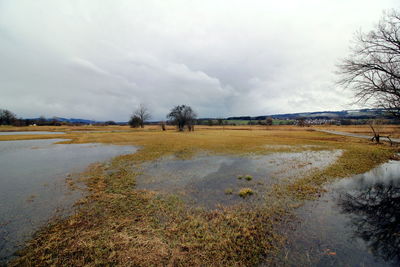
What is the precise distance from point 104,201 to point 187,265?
4.71m

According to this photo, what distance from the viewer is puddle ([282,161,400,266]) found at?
3.39m

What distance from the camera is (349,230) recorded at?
4.37 meters

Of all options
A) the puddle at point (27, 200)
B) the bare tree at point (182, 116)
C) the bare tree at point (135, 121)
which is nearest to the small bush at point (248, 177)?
the puddle at point (27, 200)

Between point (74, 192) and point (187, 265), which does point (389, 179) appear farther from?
point (74, 192)

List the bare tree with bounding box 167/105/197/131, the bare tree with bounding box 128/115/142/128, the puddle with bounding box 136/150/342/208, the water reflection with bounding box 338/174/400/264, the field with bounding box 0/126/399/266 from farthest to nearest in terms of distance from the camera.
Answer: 1. the bare tree with bounding box 128/115/142/128
2. the bare tree with bounding box 167/105/197/131
3. the puddle with bounding box 136/150/342/208
4. the water reflection with bounding box 338/174/400/264
5. the field with bounding box 0/126/399/266

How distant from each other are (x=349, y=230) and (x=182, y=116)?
57983 millimetres

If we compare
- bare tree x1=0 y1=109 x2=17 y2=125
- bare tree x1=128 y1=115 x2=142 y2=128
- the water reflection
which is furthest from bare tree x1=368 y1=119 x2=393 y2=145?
bare tree x1=0 y1=109 x2=17 y2=125

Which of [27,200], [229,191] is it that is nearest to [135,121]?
[27,200]

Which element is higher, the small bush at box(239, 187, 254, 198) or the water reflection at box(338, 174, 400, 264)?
the small bush at box(239, 187, 254, 198)

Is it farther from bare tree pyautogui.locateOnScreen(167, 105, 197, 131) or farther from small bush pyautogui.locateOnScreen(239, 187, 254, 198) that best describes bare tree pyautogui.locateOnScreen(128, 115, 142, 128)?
small bush pyautogui.locateOnScreen(239, 187, 254, 198)

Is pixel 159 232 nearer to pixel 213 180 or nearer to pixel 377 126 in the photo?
pixel 213 180

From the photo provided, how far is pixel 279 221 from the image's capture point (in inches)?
185

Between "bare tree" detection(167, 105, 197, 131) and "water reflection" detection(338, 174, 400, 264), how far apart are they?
55.7m

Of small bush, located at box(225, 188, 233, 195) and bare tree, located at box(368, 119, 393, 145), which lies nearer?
small bush, located at box(225, 188, 233, 195)
